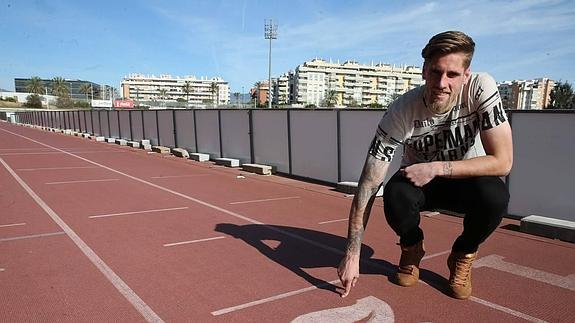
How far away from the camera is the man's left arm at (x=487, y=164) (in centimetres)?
290

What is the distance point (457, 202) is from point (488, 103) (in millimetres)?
781

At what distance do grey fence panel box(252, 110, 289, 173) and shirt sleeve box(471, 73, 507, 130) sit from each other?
29.8 feet

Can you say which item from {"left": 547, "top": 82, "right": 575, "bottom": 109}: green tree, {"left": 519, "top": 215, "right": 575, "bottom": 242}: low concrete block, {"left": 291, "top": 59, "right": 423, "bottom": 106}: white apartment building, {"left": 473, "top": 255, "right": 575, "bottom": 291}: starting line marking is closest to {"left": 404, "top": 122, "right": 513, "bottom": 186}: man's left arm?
{"left": 473, "top": 255, "right": 575, "bottom": 291}: starting line marking

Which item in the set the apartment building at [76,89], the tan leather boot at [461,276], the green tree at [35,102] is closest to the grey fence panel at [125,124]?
the tan leather boot at [461,276]

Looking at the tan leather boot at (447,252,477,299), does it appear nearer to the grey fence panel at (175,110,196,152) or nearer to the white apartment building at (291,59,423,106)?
the grey fence panel at (175,110,196,152)

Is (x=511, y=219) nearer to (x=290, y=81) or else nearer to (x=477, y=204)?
(x=477, y=204)

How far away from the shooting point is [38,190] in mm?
8773

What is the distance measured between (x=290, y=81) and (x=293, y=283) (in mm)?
171689

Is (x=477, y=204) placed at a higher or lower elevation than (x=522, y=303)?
higher

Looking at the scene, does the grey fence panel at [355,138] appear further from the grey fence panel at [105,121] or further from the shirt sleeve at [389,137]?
the grey fence panel at [105,121]

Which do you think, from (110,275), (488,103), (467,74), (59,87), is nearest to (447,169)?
(488,103)

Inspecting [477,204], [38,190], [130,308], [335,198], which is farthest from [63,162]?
[477,204]

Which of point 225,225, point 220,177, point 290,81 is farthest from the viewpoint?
point 290,81

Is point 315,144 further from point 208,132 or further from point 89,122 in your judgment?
point 89,122
